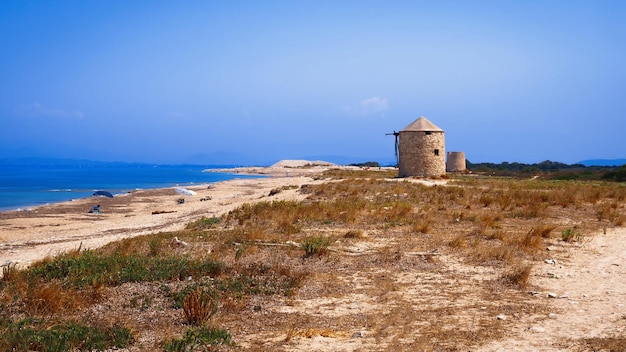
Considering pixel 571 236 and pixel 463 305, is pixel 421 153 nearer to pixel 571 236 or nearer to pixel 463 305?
pixel 571 236

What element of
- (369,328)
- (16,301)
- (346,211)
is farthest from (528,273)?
(346,211)

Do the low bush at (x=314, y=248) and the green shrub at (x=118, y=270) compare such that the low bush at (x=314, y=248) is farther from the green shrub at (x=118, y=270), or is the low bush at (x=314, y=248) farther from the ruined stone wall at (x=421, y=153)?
the ruined stone wall at (x=421, y=153)

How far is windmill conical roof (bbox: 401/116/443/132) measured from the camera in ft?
102

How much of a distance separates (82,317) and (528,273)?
6078 millimetres

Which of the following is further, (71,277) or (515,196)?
(515,196)

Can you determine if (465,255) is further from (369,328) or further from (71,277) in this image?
(71,277)

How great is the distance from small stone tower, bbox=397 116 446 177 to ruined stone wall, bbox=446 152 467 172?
13.9 metres

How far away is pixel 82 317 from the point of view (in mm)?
5953

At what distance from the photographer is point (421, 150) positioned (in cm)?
3105

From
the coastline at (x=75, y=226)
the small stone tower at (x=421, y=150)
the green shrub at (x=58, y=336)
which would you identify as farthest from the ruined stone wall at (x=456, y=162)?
the green shrub at (x=58, y=336)

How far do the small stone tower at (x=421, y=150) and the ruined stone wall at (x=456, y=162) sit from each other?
13.9 metres

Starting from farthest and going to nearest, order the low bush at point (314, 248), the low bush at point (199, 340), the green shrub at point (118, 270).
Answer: the low bush at point (314, 248), the green shrub at point (118, 270), the low bush at point (199, 340)

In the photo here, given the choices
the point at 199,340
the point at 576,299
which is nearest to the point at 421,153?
the point at 576,299

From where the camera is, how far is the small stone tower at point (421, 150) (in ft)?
102
